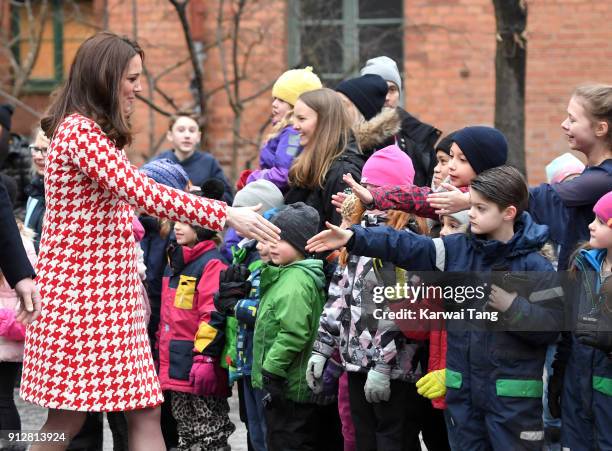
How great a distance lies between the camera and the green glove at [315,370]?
20.0 feet

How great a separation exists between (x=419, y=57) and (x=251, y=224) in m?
8.25

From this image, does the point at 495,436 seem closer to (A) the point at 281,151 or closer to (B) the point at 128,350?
(B) the point at 128,350

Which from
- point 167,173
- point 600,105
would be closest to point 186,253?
point 167,173

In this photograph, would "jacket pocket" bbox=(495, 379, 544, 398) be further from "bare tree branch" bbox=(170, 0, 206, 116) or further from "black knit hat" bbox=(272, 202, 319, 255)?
"bare tree branch" bbox=(170, 0, 206, 116)

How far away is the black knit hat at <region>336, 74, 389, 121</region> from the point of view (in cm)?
735

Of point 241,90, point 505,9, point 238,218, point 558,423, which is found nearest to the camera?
point 238,218

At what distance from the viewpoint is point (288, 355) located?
6.09m

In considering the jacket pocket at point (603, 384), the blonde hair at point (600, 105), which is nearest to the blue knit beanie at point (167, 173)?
the blonde hair at point (600, 105)

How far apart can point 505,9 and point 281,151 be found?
111 inches

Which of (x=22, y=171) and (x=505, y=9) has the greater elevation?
(x=505, y=9)

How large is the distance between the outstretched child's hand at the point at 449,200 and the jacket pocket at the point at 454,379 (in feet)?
2.36

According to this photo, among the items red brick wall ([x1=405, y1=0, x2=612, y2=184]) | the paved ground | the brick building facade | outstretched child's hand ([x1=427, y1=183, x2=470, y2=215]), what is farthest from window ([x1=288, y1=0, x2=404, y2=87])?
outstretched child's hand ([x1=427, y1=183, x2=470, y2=215])

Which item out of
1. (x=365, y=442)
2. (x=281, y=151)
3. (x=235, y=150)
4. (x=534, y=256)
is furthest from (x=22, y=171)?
(x=534, y=256)

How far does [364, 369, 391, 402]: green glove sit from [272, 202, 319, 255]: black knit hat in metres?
0.83
